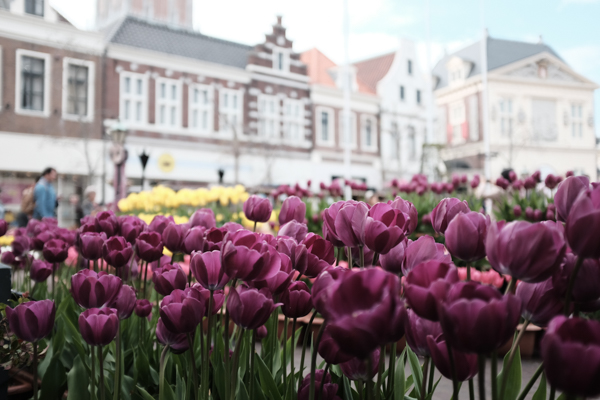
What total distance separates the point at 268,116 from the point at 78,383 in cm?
1819

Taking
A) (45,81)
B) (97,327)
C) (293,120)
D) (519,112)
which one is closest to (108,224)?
(97,327)

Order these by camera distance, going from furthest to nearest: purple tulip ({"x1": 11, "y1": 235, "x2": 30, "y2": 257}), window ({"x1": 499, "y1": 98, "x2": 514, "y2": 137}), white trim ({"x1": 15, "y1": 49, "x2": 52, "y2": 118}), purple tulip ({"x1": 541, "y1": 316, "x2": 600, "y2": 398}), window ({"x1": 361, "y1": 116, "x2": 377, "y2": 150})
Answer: window ({"x1": 499, "y1": 98, "x2": 514, "y2": 137}) < window ({"x1": 361, "y1": 116, "x2": 377, "y2": 150}) < white trim ({"x1": 15, "y1": 49, "x2": 52, "y2": 118}) < purple tulip ({"x1": 11, "y1": 235, "x2": 30, "y2": 257}) < purple tulip ({"x1": 541, "y1": 316, "x2": 600, "y2": 398})

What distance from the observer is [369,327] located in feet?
1.21

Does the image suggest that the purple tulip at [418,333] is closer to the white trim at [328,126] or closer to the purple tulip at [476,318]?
the purple tulip at [476,318]

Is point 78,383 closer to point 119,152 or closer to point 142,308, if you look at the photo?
point 142,308

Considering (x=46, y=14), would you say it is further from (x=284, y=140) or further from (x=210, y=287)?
(x=210, y=287)

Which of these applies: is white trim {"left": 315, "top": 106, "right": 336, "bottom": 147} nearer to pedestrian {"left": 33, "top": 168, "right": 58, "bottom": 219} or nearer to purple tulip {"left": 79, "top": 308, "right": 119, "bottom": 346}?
pedestrian {"left": 33, "top": 168, "right": 58, "bottom": 219}

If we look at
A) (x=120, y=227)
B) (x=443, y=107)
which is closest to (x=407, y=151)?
(x=443, y=107)

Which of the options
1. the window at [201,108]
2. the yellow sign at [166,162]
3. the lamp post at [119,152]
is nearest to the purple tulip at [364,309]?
the lamp post at [119,152]

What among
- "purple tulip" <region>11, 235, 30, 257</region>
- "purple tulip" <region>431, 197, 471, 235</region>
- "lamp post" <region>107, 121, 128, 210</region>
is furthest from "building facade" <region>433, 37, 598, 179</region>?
"purple tulip" <region>431, 197, 471, 235</region>

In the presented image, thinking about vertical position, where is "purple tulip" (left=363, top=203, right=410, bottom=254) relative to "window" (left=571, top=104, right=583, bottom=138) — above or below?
below

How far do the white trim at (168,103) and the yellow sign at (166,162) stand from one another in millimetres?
1025

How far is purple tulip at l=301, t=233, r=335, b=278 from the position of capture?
0.65 metres

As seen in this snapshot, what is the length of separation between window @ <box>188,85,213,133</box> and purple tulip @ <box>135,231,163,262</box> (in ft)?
54.3
